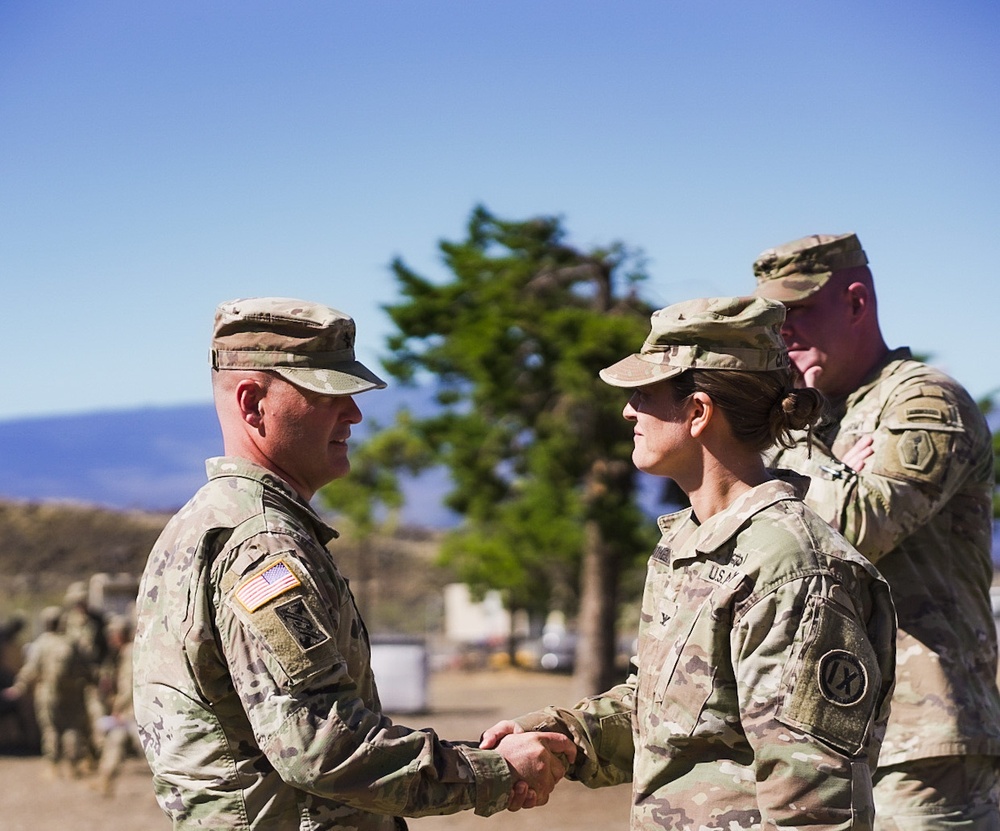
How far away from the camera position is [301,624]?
9.80 feet

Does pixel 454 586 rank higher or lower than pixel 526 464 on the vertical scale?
lower

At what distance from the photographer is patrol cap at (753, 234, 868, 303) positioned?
14.3ft

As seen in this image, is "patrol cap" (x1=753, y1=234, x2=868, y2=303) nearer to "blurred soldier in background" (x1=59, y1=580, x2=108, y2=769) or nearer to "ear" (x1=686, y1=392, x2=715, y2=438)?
"ear" (x1=686, y1=392, x2=715, y2=438)

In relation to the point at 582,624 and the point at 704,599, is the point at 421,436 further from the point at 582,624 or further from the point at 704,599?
the point at 704,599

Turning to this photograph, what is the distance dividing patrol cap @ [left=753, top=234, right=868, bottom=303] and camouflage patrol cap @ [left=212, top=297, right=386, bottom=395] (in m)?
1.58

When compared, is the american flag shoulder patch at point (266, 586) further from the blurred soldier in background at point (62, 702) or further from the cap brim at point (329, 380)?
the blurred soldier in background at point (62, 702)

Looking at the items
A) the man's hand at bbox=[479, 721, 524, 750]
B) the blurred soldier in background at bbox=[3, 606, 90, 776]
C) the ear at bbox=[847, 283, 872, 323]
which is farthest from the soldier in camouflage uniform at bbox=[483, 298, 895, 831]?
the blurred soldier in background at bbox=[3, 606, 90, 776]

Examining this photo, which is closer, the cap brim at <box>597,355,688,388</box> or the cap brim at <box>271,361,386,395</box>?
the cap brim at <box>597,355,688,388</box>

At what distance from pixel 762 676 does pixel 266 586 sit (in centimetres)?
110

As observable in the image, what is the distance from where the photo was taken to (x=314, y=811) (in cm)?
312

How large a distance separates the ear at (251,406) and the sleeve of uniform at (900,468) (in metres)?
1.49

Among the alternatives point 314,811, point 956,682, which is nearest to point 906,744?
point 956,682

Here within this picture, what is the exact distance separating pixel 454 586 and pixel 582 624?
46.1 metres

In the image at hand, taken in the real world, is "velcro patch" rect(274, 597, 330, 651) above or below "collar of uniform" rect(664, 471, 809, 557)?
below
